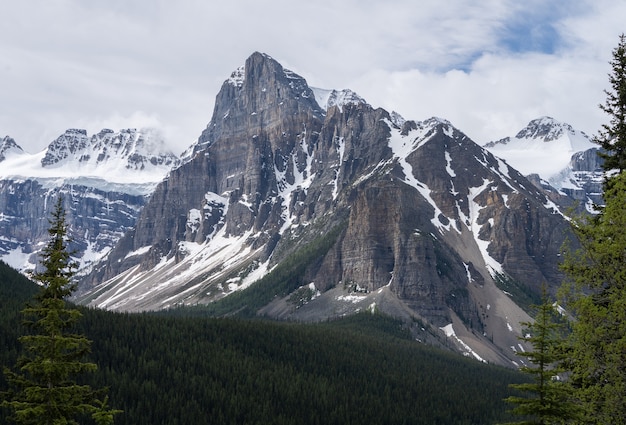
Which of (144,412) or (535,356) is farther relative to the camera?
(144,412)

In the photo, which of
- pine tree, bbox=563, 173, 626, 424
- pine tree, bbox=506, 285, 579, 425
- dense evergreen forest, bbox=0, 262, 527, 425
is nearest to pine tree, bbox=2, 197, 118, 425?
pine tree, bbox=506, 285, 579, 425

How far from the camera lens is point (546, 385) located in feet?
97.6

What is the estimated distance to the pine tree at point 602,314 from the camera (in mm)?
28281

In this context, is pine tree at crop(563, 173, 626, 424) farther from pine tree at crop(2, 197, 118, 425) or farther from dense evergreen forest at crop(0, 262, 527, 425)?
dense evergreen forest at crop(0, 262, 527, 425)

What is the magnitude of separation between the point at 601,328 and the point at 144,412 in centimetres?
13364

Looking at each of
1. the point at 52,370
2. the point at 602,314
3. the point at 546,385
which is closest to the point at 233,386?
the point at 52,370

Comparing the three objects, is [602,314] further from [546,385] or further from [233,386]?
[233,386]

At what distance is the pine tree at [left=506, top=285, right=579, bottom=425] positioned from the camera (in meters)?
29.2

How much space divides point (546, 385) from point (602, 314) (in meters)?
3.61

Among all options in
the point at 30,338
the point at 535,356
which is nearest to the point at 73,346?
the point at 30,338

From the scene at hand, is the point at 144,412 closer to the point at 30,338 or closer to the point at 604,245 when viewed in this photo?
the point at 30,338

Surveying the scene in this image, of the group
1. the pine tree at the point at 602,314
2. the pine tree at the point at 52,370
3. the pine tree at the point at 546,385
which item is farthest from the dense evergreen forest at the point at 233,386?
the pine tree at the point at 602,314

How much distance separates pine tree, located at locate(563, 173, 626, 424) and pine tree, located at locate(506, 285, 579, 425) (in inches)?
25.0

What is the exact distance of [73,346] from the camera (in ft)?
110
